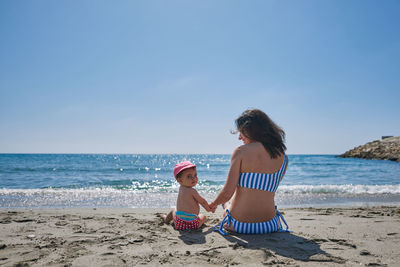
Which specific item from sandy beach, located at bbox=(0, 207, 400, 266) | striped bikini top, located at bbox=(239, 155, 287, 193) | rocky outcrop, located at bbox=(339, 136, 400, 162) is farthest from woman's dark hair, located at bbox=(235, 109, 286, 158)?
rocky outcrop, located at bbox=(339, 136, 400, 162)

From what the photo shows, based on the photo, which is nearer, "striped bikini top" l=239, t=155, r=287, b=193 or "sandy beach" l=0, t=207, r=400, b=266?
"sandy beach" l=0, t=207, r=400, b=266

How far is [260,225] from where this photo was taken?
132 inches

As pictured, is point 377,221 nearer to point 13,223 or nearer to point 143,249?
point 143,249

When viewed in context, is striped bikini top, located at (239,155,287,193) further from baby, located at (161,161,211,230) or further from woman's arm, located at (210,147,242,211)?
baby, located at (161,161,211,230)

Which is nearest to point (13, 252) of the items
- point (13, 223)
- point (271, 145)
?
point (13, 223)

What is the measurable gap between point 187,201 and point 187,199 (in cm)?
3

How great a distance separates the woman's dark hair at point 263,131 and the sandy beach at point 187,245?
1130mm

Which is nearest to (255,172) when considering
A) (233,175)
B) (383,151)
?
(233,175)

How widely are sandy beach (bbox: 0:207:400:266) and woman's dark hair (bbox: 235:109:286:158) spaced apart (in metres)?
1.13

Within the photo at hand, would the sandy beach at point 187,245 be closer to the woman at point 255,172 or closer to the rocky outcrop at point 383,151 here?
the woman at point 255,172

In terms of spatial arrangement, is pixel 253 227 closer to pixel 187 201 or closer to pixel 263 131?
pixel 187 201

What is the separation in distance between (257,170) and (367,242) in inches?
62.7

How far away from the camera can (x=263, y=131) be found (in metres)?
3.14

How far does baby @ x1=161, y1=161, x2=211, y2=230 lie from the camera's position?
3.62m
